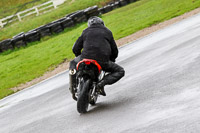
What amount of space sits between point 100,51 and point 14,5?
5018cm

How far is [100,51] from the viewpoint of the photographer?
757 cm

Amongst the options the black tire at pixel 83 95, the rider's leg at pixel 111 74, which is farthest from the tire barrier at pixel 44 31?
the black tire at pixel 83 95

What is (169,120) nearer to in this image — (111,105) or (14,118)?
(111,105)

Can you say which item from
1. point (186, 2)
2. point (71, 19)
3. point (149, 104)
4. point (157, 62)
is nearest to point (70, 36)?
point (71, 19)

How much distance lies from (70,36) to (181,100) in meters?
19.3

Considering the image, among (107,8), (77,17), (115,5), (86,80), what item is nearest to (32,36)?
(77,17)

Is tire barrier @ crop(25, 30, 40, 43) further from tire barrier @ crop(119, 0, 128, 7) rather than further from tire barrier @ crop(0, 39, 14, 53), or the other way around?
tire barrier @ crop(119, 0, 128, 7)

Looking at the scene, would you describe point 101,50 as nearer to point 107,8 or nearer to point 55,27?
point 55,27

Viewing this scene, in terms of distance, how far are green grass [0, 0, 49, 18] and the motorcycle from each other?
A: 45639 millimetres

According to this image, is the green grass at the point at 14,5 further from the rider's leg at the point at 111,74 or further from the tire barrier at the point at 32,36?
the rider's leg at the point at 111,74

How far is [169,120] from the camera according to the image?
18.6 ft

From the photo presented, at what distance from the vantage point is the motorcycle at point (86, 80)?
7.27 metres

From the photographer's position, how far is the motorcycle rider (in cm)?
755

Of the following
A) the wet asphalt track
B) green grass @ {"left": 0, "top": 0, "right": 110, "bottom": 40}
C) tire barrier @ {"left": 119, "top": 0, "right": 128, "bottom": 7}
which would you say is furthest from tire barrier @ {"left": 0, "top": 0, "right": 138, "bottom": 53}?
the wet asphalt track
